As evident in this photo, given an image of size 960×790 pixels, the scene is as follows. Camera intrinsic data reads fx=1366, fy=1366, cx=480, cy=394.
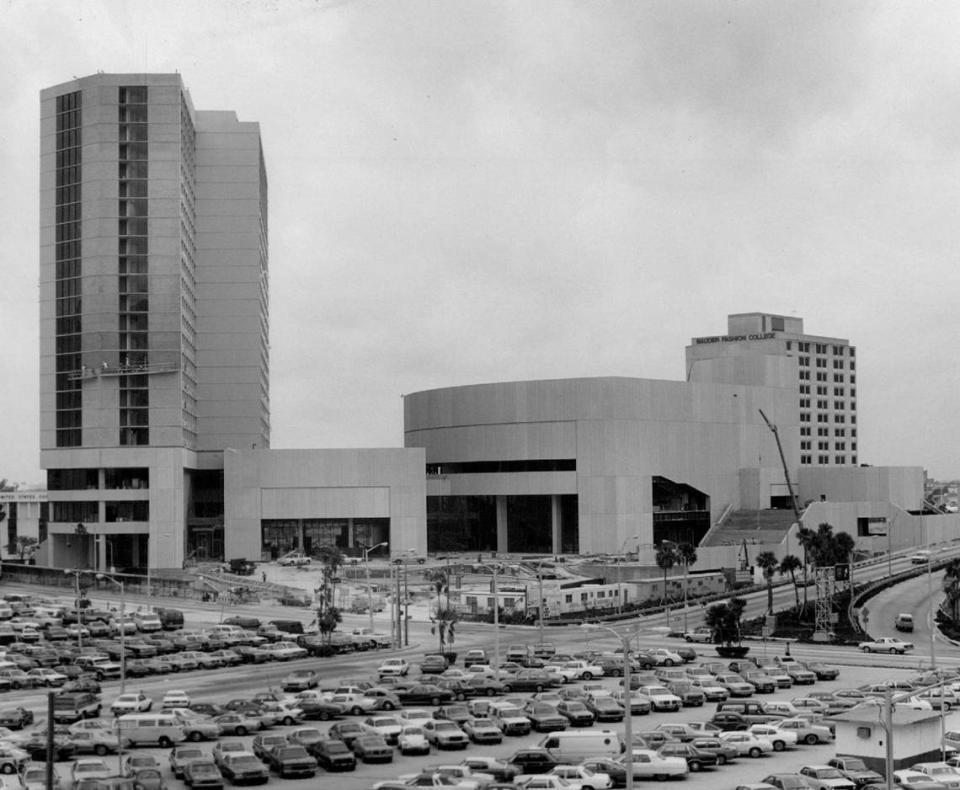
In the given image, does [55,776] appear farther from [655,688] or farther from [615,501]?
[615,501]

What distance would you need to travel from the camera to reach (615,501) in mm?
180500

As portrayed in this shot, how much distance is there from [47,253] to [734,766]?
133 metres

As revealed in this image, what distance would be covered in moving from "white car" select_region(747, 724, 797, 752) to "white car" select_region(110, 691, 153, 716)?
3039 centimetres

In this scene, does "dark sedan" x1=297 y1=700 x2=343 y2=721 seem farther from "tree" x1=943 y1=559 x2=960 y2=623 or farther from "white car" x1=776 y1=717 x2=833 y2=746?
"tree" x1=943 y1=559 x2=960 y2=623

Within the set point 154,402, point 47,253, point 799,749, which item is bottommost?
point 799,749

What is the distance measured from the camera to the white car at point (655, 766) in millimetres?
52812

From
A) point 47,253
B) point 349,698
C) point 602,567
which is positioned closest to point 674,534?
point 602,567

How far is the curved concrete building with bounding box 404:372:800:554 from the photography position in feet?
598

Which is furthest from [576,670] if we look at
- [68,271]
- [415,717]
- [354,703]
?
[68,271]

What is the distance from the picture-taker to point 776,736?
60.1m

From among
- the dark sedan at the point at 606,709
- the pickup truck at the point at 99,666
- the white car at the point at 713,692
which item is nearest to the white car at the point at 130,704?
the pickup truck at the point at 99,666

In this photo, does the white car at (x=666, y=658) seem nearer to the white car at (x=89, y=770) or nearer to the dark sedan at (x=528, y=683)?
the dark sedan at (x=528, y=683)

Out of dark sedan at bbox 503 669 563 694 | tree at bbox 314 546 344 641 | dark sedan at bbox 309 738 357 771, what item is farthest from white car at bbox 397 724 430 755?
tree at bbox 314 546 344 641

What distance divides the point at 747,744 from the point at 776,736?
96.1 inches
